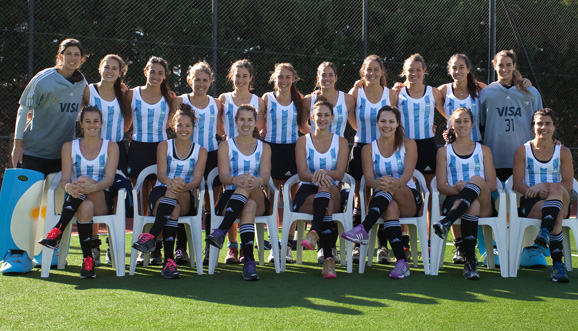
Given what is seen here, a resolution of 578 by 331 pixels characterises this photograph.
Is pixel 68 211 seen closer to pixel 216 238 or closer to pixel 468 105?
pixel 216 238

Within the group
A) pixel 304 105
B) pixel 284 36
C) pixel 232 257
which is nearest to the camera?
pixel 232 257

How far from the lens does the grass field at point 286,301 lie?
9.41 feet

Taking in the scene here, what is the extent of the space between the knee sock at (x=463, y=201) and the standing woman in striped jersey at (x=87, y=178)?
2120 millimetres

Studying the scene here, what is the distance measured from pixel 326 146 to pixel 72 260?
199 centimetres

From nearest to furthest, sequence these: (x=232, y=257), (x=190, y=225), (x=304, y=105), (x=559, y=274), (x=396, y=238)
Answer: (x=559, y=274)
(x=396, y=238)
(x=190, y=225)
(x=232, y=257)
(x=304, y=105)

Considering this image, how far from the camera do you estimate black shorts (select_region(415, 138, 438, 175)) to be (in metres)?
→ 4.85

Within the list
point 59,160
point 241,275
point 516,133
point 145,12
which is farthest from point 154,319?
point 145,12

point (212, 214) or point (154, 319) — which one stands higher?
point (212, 214)

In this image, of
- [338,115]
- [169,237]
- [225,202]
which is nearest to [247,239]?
[225,202]

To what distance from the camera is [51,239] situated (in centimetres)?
386

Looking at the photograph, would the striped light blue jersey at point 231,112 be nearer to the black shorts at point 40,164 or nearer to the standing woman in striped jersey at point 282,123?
the standing woman in striped jersey at point 282,123

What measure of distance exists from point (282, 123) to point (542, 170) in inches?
71.6

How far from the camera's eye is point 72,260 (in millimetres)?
4793

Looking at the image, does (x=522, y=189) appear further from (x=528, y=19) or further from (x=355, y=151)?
(x=528, y=19)
